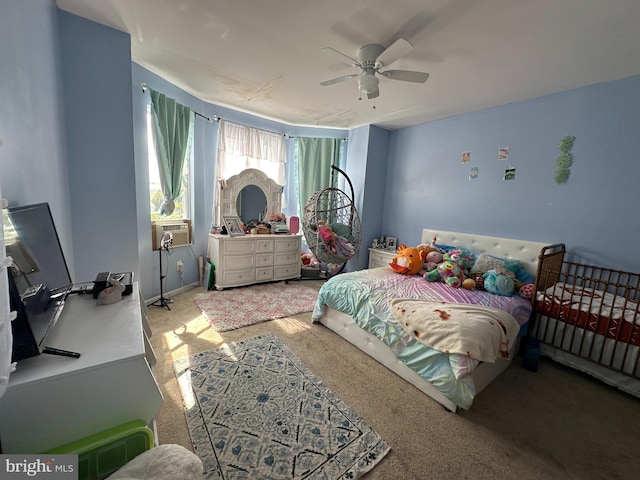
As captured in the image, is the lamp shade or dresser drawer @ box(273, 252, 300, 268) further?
dresser drawer @ box(273, 252, 300, 268)

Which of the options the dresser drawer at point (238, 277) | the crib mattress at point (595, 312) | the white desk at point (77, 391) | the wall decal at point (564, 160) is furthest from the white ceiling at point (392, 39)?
the dresser drawer at point (238, 277)

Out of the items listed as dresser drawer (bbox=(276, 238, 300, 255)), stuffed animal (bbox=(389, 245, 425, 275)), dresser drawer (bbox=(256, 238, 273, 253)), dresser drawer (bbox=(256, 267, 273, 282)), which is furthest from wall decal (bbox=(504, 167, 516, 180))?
dresser drawer (bbox=(256, 267, 273, 282))

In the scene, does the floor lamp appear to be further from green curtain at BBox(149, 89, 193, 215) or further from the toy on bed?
the toy on bed

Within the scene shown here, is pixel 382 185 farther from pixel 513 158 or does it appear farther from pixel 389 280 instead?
pixel 389 280

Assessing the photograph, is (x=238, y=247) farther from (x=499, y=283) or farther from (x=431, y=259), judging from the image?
(x=499, y=283)

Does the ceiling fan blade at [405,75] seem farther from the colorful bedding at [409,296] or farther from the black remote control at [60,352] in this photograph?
the black remote control at [60,352]

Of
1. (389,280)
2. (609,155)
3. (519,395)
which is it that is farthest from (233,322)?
(609,155)

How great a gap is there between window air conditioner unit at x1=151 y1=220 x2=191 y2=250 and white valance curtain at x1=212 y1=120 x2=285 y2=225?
1.57ft

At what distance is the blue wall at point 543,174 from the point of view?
93.8 inches

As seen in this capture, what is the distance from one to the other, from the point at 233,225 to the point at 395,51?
2.89 m

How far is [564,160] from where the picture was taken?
269cm

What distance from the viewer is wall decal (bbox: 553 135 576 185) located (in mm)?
2664

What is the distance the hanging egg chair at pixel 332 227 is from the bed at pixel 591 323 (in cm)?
216

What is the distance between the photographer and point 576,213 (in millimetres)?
2635
